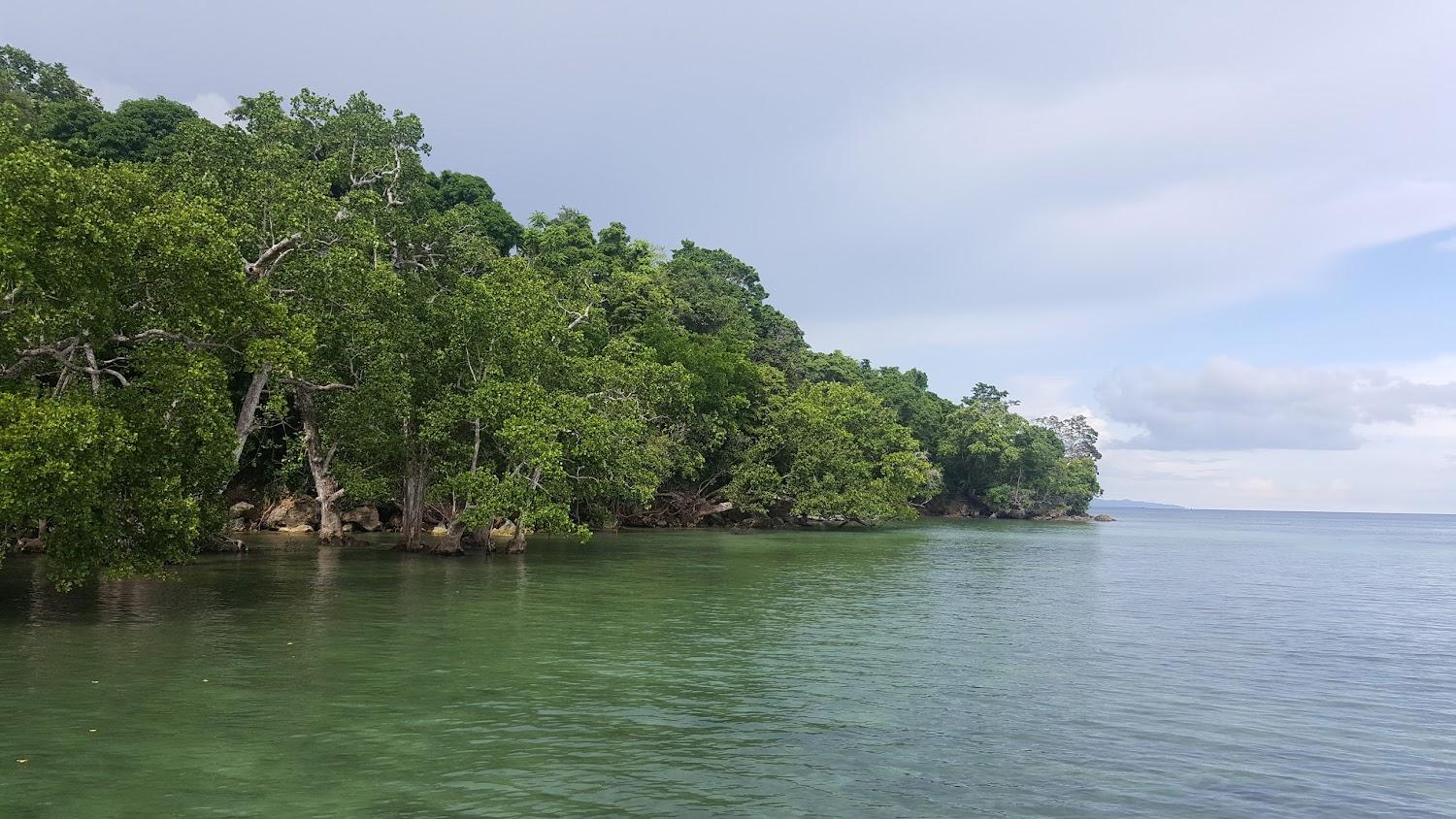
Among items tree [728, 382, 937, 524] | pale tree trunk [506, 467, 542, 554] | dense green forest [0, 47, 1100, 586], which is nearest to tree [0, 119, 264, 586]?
dense green forest [0, 47, 1100, 586]

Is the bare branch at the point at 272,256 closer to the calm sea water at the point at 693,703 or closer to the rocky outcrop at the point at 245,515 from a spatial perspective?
the calm sea water at the point at 693,703

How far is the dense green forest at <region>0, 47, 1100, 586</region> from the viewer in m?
18.4

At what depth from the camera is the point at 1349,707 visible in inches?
633

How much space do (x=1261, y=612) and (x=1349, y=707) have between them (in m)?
15.0

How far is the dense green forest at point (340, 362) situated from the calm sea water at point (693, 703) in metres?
4.26

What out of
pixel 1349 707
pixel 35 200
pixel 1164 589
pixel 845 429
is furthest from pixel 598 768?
pixel 845 429

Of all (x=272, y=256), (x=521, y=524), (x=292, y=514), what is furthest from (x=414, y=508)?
(x=292, y=514)

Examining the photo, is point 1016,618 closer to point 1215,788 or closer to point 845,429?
point 1215,788

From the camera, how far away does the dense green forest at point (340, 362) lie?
60.4ft

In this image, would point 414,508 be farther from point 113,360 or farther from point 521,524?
point 113,360

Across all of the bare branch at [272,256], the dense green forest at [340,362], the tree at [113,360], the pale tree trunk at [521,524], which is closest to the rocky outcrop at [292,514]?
the dense green forest at [340,362]

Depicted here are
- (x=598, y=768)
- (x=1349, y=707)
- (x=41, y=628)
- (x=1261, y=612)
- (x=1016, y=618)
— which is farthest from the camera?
(x=1261, y=612)

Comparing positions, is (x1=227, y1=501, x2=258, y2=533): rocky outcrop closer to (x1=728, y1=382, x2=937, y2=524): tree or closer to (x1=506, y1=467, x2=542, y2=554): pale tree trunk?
(x1=506, y1=467, x2=542, y2=554): pale tree trunk

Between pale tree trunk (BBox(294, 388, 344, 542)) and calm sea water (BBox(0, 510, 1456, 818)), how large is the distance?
9.98 meters
